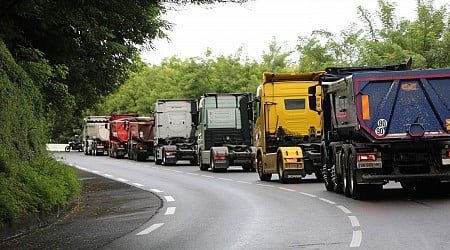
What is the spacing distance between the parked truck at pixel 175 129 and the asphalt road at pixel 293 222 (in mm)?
21777

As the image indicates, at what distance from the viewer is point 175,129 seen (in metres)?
42.9

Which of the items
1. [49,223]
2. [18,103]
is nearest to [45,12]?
[18,103]

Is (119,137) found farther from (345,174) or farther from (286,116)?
(345,174)

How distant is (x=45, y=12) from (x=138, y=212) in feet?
16.2

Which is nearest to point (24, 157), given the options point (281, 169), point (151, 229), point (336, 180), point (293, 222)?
point (151, 229)

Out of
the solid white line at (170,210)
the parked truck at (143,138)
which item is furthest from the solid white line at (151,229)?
the parked truck at (143,138)

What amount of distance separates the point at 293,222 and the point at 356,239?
2506 mm

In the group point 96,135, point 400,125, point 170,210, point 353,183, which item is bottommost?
point 170,210

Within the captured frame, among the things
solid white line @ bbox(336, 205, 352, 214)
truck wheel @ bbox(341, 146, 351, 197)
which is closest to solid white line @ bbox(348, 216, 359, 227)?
solid white line @ bbox(336, 205, 352, 214)

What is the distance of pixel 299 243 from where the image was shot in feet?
33.4

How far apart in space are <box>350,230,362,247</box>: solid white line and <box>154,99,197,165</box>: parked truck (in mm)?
31264

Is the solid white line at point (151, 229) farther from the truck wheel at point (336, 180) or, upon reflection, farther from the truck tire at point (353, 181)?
the truck wheel at point (336, 180)

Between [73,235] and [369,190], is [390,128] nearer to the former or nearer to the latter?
[369,190]

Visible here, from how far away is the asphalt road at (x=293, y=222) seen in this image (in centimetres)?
1020
